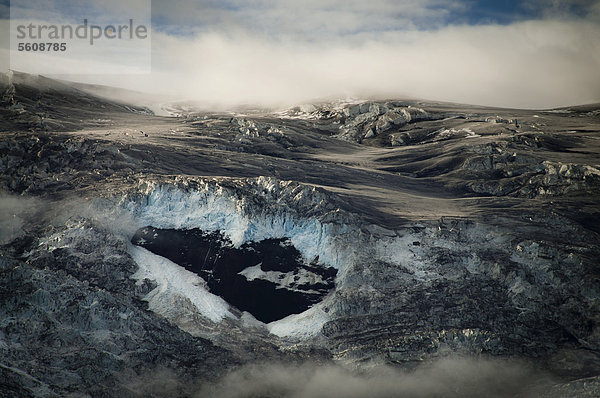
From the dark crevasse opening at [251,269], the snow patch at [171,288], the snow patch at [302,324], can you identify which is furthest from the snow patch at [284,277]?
the snow patch at [171,288]

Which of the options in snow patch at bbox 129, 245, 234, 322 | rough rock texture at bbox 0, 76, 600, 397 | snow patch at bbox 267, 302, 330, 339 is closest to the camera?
rough rock texture at bbox 0, 76, 600, 397

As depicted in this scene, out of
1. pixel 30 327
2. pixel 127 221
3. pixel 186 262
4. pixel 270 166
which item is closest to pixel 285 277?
pixel 186 262

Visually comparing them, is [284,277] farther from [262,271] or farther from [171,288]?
[171,288]

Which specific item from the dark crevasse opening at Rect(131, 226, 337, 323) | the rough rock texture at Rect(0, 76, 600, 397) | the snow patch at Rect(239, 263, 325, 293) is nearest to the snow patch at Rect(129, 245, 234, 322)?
the rough rock texture at Rect(0, 76, 600, 397)

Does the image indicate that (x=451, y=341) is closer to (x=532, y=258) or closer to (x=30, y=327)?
(x=532, y=258)

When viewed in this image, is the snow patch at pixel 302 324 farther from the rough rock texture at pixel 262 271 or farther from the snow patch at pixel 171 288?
the snow patch at pixel 171 288

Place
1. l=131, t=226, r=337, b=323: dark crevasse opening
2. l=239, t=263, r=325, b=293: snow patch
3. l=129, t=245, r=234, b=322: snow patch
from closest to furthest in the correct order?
l=129, t=245, r=234, b=322: snow patch, l=131, t=226, r=337, b=323: dark crevasse opening, l=239, t=263, r=325, b=293: snow patch

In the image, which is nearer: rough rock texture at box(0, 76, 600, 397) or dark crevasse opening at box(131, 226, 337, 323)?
rough rock texture at box(0, 76, 600, 397)

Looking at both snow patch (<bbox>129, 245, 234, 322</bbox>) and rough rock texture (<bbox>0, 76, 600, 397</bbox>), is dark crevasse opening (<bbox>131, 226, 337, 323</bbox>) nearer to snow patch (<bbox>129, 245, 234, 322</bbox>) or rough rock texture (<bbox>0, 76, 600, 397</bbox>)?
rough rock texture (<bbox>0, 76, 600, 397</bbox>)
